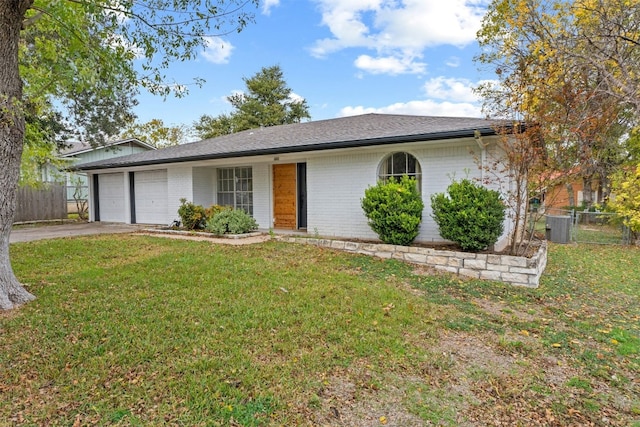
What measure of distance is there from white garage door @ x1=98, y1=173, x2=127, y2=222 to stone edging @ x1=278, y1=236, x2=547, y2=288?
38.5 ft

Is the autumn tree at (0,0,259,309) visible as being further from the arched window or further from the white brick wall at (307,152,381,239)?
the arched window

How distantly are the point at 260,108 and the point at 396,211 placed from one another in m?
25.2

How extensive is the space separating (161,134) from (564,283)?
31.7m

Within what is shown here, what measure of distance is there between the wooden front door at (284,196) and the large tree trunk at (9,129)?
7.50m

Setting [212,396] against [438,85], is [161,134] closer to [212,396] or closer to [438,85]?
[438,85]

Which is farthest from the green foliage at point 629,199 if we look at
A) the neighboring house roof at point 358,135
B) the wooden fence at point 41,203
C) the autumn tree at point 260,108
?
the autumn tree at point 260,108

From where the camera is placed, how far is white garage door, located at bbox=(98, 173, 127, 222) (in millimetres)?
15531

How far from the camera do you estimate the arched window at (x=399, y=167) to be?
29.0ft

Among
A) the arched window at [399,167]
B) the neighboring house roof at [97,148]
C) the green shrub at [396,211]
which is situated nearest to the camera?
the green shrub at [396,211]

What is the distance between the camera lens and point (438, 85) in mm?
16891

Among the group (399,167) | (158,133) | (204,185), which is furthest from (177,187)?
(158,133)

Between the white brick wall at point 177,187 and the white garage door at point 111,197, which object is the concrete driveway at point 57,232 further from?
the white garage door at point 111,197

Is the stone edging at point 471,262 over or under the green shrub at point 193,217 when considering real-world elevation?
under

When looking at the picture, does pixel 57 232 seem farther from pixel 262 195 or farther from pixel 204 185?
pixel 262 195
